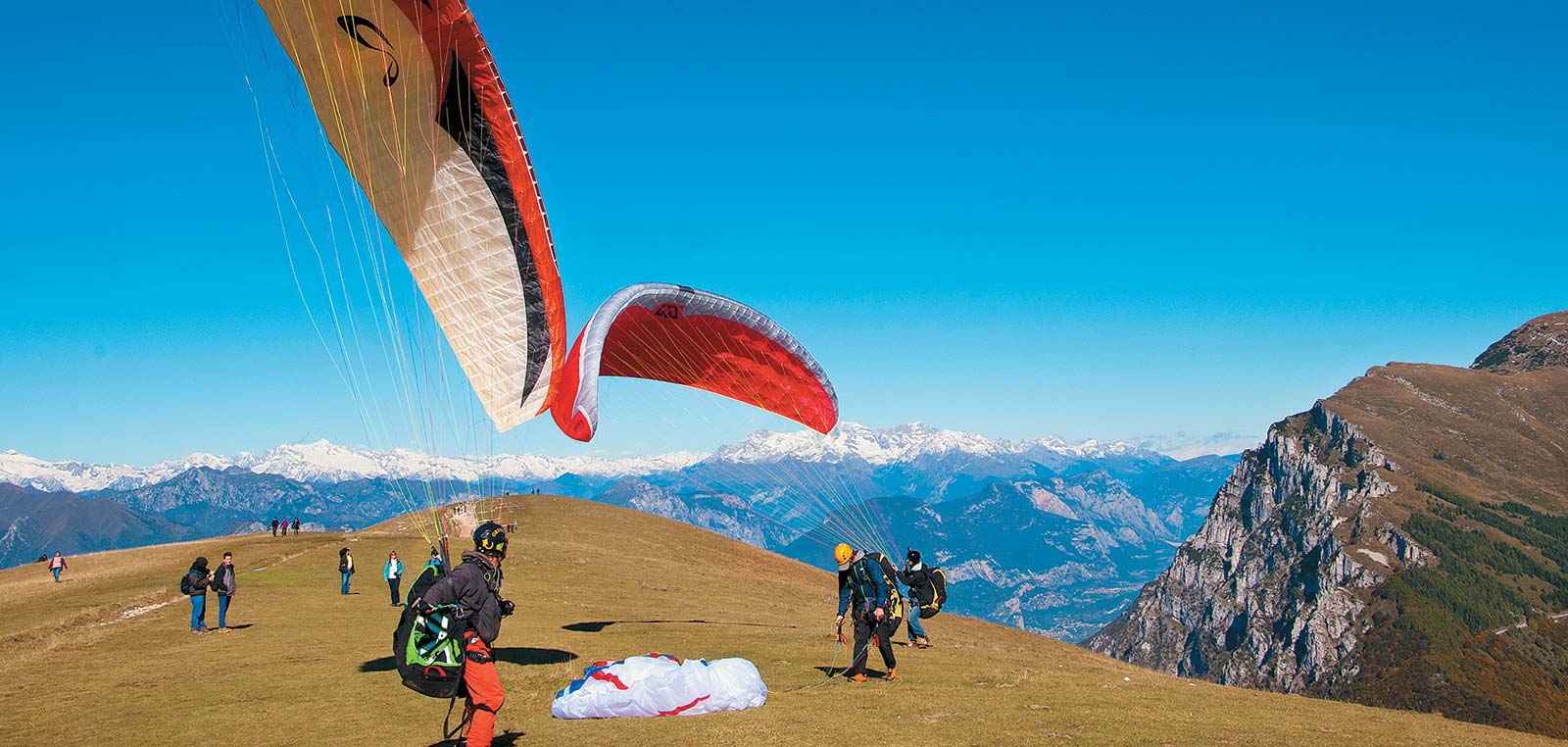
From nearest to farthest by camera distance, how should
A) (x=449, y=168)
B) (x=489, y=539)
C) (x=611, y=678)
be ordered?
(x=489, y=539) < (x=611, y=678) < (x=449, y=168)

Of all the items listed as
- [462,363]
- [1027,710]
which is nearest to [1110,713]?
[1027,710]

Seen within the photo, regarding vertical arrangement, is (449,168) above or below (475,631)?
above

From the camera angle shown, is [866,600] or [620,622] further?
[620,622]

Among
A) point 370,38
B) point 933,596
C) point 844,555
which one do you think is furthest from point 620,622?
point 370,38

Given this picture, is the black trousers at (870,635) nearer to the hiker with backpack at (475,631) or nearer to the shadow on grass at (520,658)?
the shadow on grass at (520,658)

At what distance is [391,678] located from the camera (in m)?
14.6

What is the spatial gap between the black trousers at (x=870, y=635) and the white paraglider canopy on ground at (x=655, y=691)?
8.95ft

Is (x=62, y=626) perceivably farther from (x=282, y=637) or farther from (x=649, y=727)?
(x=649, y=727)

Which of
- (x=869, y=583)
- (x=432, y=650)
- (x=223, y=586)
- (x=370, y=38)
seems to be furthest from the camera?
(x=223, y=586)

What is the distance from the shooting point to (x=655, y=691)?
11.4m

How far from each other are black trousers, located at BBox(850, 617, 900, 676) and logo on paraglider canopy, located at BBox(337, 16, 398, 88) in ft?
35.6

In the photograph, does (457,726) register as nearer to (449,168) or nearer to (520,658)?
(520,658)

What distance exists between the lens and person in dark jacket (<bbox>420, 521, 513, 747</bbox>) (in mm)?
8867

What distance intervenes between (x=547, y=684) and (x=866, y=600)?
16.1ft
